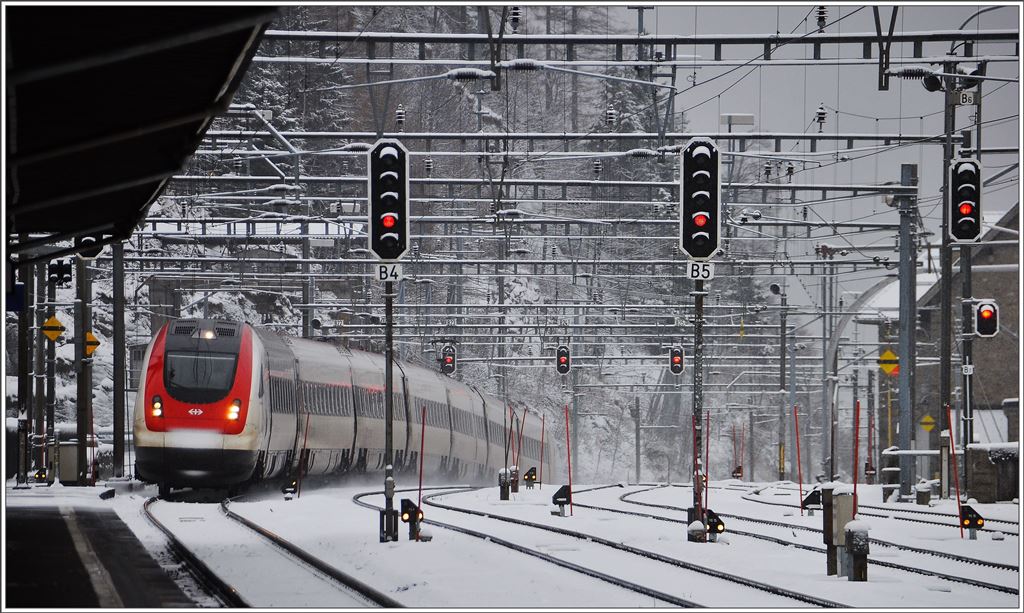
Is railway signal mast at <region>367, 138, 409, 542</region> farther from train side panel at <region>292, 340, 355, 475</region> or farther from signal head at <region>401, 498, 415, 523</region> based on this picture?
train side panel at <region>292, 340, 355, 475</region>

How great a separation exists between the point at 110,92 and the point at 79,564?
15.2ft

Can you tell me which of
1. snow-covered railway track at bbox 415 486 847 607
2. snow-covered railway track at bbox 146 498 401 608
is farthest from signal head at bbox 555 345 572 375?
snow-covered railway track at bbox 146 498 401 608

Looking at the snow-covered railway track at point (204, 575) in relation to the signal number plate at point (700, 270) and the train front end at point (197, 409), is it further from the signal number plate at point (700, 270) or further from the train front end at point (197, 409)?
the train front end at point (197, 409)

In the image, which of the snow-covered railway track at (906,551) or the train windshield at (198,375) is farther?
the train windshield at (198,375)

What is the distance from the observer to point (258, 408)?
28.7 meters

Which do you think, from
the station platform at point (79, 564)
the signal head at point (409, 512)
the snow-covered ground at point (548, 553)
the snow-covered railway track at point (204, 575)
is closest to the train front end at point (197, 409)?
the snow-covered ground at point (548, 553)

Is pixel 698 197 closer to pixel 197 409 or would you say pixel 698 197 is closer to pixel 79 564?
pixel 79 564

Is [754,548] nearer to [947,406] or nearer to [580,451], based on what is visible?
[947,406]

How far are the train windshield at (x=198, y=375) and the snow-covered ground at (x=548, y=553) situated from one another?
199cm

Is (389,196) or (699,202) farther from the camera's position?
(699,202)

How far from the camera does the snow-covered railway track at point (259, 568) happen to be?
43.2ft

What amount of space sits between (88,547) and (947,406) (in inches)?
834

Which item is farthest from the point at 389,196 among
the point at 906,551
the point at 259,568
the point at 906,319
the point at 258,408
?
the point at 906,319

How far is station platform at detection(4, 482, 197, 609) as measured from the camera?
12.6 metres
